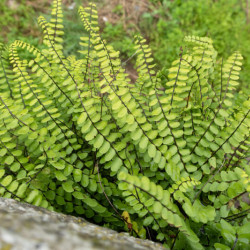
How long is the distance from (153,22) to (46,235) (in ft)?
15.8

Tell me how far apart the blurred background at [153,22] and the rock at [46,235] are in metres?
3.50

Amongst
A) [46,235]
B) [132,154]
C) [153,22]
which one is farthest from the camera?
[153,22]

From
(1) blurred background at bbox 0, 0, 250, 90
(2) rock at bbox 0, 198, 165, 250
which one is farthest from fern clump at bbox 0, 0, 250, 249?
(1) blurred background at bbox 0, 0, 250, 90

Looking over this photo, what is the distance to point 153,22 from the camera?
203 inches

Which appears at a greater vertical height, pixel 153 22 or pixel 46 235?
pixel 153 22

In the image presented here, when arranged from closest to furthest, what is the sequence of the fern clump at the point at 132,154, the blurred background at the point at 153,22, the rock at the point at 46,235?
1. the rock at the point at 46,235
2. the fern clump at the point at 132,154
3. the blurred background at the point at 153,22

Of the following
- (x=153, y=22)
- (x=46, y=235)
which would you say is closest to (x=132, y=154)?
(x=46, y=235)

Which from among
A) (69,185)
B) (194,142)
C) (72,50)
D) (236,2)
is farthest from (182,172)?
(236,2)

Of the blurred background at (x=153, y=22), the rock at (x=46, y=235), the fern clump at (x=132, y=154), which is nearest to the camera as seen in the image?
the rock at (x=46, y=235)

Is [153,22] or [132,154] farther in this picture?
[153,22]

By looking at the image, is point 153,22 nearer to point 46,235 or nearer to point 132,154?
point 132,154

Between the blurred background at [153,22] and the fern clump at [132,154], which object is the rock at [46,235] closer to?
the fern clump at [132,154]

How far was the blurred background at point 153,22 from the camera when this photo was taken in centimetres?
457

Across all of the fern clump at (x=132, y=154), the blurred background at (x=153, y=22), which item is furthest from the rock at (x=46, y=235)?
the blurred background at (x=153, y=22)
